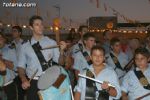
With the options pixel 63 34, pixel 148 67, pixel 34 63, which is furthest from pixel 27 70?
pixel 63 34

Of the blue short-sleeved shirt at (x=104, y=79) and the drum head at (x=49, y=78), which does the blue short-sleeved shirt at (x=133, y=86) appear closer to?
the blue short-sleeved shirt at (x=104, y=79)

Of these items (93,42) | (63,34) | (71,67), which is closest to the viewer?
(93,42)

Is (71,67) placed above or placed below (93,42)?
below

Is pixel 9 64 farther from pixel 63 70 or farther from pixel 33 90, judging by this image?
pixel 63 70

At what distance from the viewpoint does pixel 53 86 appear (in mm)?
4184

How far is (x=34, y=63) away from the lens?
4891 millimetres

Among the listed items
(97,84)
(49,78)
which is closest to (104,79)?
(97,84)

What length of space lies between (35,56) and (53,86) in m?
0.83

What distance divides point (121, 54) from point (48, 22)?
32.3 feet

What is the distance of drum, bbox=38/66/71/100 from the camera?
13.8 feet

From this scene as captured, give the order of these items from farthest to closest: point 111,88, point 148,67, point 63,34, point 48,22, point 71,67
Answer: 1. point 63,34
2. point 48,22
3. point 71,67
4. point 148,67
5. point 111,88

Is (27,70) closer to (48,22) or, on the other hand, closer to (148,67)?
(148,67)

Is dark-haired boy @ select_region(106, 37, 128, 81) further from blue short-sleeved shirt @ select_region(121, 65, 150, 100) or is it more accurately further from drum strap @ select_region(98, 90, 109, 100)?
drum strap @ select_region(98, 90, 109, 100)

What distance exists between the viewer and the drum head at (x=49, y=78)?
13.8 ft
